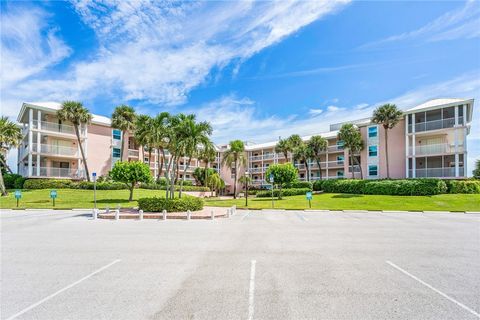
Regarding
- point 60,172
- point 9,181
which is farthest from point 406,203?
point 9,181

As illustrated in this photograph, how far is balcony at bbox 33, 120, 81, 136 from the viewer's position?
3858 centimetres

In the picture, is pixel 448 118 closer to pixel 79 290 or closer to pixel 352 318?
pixel 352 318

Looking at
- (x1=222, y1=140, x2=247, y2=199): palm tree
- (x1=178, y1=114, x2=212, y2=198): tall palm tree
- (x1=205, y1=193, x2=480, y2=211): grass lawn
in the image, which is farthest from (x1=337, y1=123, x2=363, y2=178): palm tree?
(x1=178, y1=114, x2=212, y2=198): tall palm tree

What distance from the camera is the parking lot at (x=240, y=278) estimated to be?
4980mm

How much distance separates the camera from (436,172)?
36.6 meters

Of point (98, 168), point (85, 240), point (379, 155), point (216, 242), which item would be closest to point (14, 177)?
point (98, 168)

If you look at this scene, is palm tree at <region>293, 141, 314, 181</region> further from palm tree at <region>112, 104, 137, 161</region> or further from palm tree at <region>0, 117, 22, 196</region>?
palm tree at <region>0, 117, 22, 196</region>

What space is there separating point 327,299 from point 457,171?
38.8 metres

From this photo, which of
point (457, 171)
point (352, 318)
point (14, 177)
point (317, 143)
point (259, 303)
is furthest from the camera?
point (317, 143)

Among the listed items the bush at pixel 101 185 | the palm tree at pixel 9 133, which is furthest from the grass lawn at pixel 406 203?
the palm tree at pixel 9 133

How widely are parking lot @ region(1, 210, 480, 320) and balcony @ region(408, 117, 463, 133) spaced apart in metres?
31.1

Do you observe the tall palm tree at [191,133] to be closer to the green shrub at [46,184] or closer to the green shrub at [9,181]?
the green shrub at [46,184]

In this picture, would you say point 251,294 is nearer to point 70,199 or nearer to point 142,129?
point 70,199

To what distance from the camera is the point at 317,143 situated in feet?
164
